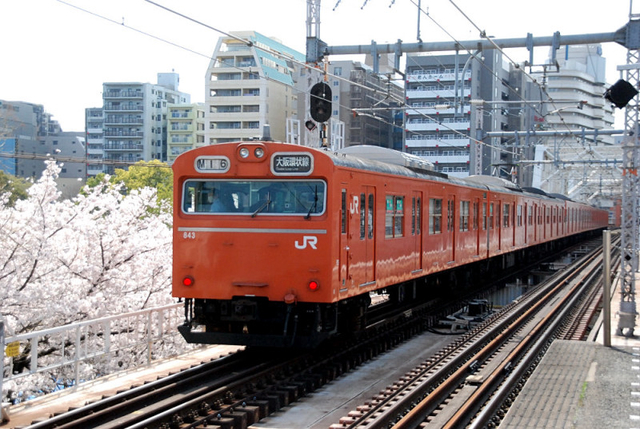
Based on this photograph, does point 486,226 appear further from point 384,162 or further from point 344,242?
point 344,242

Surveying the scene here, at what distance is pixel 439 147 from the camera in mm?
77062

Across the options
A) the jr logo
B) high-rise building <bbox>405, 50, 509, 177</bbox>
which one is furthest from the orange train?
high-rise building <bbox>405, 50, 509, 177</bbox>

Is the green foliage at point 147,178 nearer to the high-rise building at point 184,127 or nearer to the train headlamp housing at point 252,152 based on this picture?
the high-rise building at point 184,127

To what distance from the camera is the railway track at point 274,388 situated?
7.11 metres

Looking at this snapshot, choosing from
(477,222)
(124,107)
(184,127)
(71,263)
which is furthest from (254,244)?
(124,107)

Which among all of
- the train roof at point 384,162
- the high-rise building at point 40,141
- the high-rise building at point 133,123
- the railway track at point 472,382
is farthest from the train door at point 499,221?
the high-rise building at point 133,123

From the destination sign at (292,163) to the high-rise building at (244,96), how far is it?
191 feet

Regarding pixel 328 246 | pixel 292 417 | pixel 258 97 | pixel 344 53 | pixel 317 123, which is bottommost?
pixel 292 417

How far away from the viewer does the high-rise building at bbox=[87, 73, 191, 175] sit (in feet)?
273

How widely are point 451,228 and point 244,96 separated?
Answer: 55.9 metres

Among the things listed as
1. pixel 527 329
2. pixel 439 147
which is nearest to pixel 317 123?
pixel 527 329

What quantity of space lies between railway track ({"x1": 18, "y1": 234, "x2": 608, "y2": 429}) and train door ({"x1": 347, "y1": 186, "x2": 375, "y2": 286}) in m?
1.06

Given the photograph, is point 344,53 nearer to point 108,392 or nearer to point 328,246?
point 328,246

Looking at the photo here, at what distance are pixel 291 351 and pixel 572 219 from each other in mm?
33007
